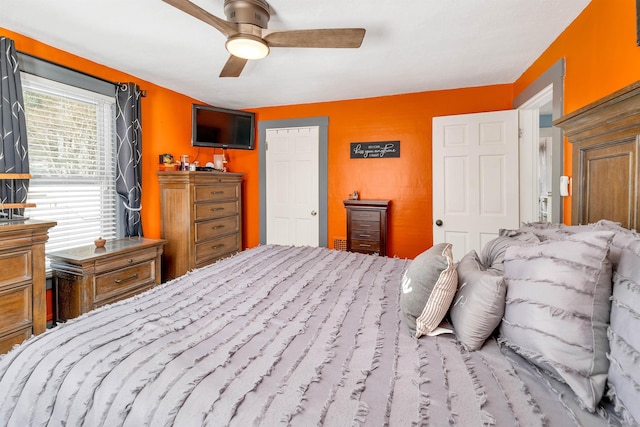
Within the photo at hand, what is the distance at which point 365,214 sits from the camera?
3.70m

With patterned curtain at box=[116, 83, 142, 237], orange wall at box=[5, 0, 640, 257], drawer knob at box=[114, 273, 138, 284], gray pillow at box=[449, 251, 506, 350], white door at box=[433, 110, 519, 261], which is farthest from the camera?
orange wall at box=[5, 0, 640, 257]

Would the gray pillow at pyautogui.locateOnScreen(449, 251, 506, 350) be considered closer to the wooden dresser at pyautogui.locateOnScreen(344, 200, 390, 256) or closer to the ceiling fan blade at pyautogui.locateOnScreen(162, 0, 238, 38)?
the ceiling fan blade at pyautogui.locateOnScreen(162, 0, 238, 38)

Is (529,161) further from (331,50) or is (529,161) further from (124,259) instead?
(124,259)

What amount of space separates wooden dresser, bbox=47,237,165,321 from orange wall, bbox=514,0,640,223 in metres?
3.56

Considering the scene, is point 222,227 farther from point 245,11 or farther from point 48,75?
point 245,11

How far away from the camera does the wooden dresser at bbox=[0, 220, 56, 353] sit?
196 centimetres

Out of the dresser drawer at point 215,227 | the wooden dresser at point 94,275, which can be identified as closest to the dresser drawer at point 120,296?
the wooden dresser at point 94,275

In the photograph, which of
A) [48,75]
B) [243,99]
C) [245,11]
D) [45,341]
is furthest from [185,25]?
A: [45,341]

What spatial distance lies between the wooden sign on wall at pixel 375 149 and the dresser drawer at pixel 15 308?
11.0 feet

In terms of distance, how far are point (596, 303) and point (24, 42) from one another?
378 centimetres

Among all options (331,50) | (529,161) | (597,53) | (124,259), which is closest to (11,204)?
(124,259)

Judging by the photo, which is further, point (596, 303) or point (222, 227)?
point (222, 227)

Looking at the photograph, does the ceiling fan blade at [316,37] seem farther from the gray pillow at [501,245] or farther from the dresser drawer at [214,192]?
the dresser drawer at [214,192]

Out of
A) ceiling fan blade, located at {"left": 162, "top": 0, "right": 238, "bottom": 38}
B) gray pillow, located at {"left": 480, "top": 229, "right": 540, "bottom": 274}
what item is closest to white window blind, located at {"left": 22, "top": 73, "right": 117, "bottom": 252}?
ceiling fan blade, located at {"left": 162, "top": 0, "right": 238, "bottom": 38}
